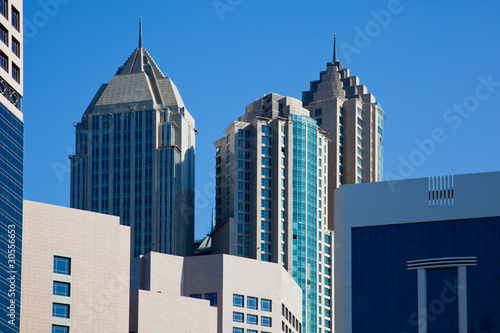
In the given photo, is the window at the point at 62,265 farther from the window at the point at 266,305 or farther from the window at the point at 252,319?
the window at the point at 266,305

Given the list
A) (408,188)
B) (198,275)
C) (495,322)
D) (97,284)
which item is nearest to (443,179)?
(408,188)

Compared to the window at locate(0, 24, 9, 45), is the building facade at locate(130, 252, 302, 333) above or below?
below

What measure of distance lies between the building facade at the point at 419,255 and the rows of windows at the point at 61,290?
3695 centimetres

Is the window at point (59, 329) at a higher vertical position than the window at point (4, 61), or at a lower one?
lower

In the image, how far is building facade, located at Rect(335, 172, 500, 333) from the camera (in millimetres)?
123062

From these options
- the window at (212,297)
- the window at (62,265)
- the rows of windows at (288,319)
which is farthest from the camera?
the rows of windows at (288,319)

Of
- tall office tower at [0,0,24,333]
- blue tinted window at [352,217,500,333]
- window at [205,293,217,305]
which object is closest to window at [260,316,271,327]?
window at [205,293,217,305]

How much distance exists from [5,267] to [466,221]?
51.2m

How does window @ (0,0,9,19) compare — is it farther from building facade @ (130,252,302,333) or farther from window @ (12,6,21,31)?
building facade @ (130,252,302,333)

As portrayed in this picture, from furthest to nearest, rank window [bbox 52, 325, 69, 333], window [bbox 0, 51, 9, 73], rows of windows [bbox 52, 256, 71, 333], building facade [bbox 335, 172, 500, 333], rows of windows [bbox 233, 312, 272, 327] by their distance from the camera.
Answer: rows of windows [bbox 233, 312, 272, 327]
rows of windows [bbox 52, 256, 71, 333]
window [bbox 52, 325, 69, 333]
window [bbox 0, 51, 9, 73]
building facade [bbox 335, 172, 500, 333]

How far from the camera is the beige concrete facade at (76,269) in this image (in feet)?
478

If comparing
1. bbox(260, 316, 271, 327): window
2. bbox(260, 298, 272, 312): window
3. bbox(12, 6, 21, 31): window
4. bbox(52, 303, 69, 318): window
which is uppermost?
bbox(12, 6, 21, 31): window

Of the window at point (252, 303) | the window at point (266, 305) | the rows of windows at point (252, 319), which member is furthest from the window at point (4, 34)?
the window at point (266, 305)

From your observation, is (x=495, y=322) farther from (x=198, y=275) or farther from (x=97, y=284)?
(x=198, y=275)
